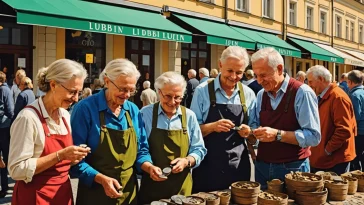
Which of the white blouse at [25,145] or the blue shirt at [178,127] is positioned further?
the blue shirt at [178,127]

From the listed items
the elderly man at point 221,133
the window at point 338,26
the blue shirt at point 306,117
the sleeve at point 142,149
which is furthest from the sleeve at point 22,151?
the window at point 338,26

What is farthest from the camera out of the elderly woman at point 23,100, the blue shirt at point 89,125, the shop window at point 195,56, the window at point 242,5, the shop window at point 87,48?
the window at point 242,5

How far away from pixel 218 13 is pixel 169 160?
13.9m

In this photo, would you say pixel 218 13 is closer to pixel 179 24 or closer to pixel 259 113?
pixel 179 24

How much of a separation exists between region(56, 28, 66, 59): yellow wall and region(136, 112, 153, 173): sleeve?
28.0ft

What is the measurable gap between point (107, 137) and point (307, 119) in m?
1.48

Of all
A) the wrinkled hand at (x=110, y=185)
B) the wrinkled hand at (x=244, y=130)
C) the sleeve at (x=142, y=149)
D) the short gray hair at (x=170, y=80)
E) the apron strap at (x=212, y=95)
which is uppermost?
the short gray hair at (x=170, y=80)

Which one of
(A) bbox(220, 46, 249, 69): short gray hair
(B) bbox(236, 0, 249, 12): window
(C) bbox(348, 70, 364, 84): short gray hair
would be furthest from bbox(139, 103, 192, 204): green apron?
(B) bbox(236, 0, 249, 12): window

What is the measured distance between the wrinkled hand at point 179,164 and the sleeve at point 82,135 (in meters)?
0.54

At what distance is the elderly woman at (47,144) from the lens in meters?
2.49

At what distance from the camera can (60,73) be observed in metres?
2.59

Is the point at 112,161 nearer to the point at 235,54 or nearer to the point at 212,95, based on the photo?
the point at 212,95

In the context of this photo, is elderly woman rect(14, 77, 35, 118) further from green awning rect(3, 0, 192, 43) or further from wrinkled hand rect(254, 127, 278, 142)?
wrinkled hand rect(254, 127, 278, 142)

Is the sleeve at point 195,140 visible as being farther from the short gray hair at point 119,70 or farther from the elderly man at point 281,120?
the short gray hair at point 119,70
